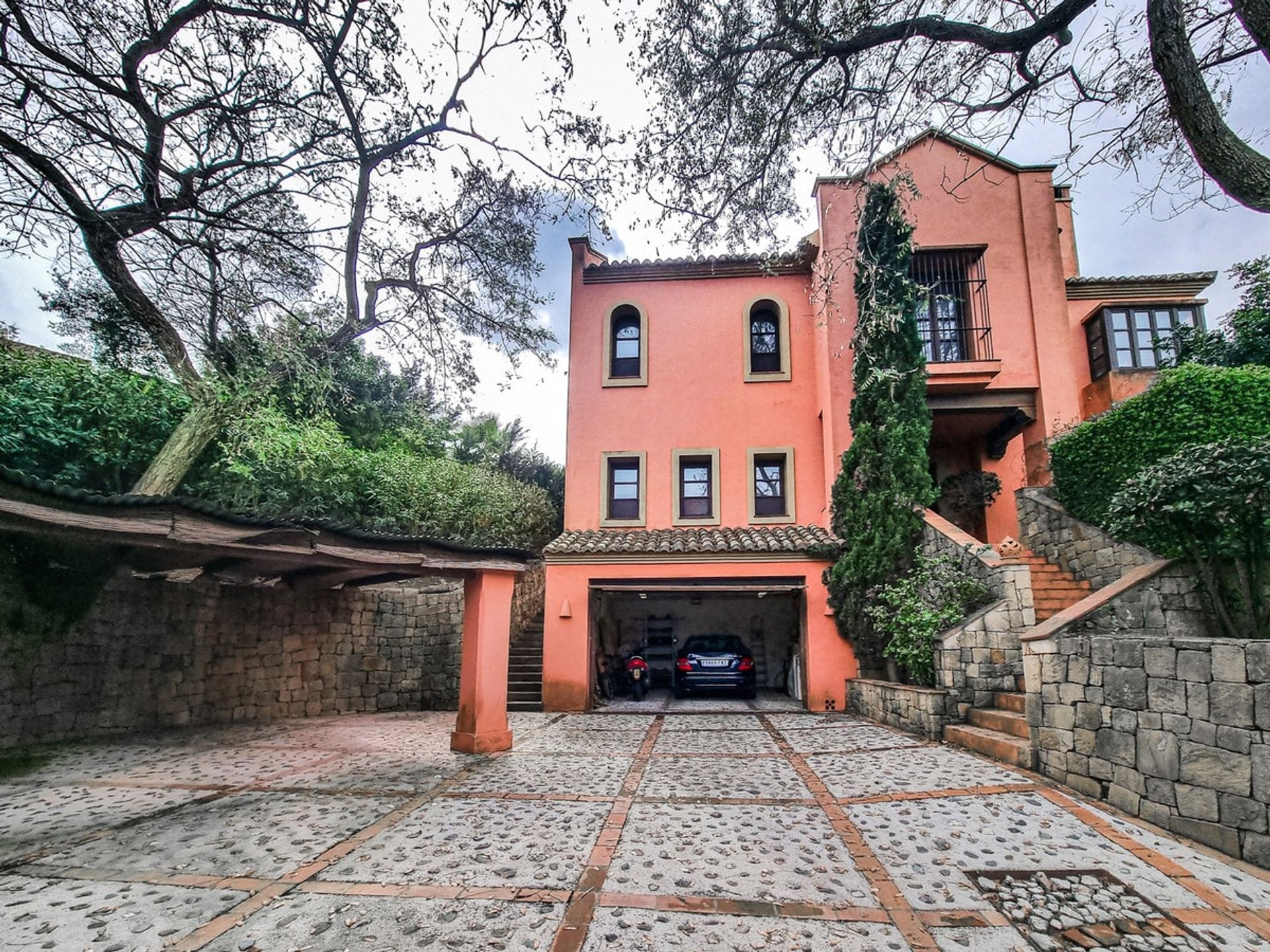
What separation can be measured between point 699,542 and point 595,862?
7.90 meters

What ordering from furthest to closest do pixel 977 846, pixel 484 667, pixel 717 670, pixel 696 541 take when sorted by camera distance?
pixel 717 670 < pixel 696 541 < pixel 484 667 < pixel 977 846

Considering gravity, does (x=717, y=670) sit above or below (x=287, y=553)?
below

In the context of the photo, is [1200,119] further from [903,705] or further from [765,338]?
[765,338]

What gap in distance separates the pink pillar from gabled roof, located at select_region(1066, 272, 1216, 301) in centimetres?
1271

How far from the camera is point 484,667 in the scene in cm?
740

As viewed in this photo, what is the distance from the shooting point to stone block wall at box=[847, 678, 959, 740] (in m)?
7.54

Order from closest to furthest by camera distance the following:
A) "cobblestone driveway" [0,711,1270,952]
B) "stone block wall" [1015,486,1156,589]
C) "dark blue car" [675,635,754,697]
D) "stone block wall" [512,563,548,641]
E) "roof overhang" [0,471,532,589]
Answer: "cobblestone driveway" [0,711,1270,952] → "roof overhang" [0,471,532,589] → "stone block wall" [1015,486,1156,589] → "dark blue car" [675,635,754,697] → "stone block wall" [512,563,548,641]

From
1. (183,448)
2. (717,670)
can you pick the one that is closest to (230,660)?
(183,448)

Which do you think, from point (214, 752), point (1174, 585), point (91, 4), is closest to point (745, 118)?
point (91, 4)

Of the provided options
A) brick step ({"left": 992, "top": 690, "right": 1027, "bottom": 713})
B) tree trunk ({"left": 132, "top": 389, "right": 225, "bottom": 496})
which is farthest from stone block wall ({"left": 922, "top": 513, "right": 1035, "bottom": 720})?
tree trunk ({"left": 132, "top": 389, "right": 225, "bottom": 496})

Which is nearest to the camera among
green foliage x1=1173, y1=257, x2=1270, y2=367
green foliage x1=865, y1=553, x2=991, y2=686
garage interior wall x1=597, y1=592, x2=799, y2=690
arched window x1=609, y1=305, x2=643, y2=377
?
green foliage x1=865, y1=553, x2=991, y2=686

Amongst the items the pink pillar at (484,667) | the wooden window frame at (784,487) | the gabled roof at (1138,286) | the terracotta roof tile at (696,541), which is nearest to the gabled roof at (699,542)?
the terracotta roof tile at (696,541)

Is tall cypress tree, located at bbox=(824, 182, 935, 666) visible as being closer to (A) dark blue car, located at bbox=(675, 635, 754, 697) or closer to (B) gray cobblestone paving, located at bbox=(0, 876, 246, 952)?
(A) dark blue car, located at bbox=(675, 635, 754, 697)

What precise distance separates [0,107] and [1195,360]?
49.0 ft
